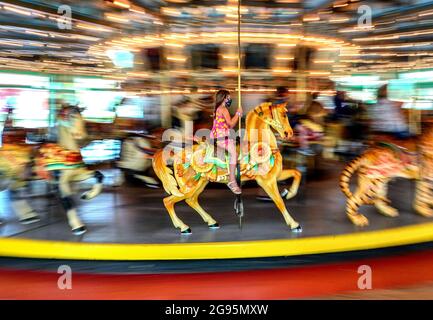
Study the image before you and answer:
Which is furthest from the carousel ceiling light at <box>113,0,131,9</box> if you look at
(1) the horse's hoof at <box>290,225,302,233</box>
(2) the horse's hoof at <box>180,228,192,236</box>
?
(1) the horse's hoof at <box>290,225,302,233</box>

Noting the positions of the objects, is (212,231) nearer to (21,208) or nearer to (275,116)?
(275,116)

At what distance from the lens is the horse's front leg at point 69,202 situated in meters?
4.54

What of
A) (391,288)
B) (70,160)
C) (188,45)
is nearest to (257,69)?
(188,45)

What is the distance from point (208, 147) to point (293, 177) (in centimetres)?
115

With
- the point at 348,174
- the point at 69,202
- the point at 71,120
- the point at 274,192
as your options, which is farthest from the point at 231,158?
the point at 69,202

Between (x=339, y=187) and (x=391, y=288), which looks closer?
(x=391, y=288)

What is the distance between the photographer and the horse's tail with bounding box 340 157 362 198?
16.5 ft

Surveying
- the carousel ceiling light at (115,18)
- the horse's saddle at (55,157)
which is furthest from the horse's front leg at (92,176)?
the carousel ceiling light at (115,18)

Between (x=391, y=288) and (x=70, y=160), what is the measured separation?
3.24 metres

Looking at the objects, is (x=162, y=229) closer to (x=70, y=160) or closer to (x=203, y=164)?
(x=203, y=164)

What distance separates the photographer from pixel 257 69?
4809 millimetres

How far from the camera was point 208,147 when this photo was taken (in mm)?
4527

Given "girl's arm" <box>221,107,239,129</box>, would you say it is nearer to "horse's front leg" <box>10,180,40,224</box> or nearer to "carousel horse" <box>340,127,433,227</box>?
A: "carousel horse" <box>340,127,433,227</box>

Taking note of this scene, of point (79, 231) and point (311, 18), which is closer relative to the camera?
point (79, 231)
